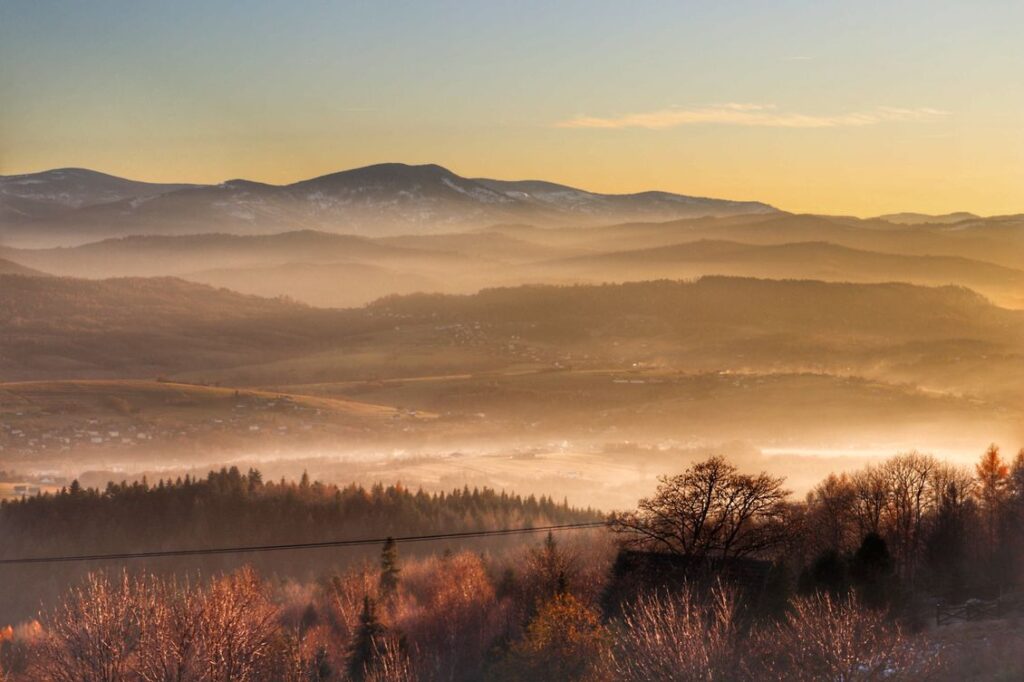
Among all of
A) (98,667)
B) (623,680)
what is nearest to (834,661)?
(623,680)

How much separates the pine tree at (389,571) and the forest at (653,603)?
24 centimetres

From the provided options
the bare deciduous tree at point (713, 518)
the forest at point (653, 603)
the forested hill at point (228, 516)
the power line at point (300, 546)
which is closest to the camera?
the forest at point (653, 603)

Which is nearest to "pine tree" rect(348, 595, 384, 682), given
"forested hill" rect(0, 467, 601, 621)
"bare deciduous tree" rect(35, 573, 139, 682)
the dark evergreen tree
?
"bare deciduous tree" rect(35, 573, 139, 682)

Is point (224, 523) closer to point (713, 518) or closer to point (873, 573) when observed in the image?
point (713, 518)

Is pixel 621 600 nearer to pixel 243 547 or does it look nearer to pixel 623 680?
pixel 623 680

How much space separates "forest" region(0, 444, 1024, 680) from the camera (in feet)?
200

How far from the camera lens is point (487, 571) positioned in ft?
416

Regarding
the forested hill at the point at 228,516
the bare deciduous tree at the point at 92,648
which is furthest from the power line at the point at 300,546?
the bare deciduous tree at the point at 92,648

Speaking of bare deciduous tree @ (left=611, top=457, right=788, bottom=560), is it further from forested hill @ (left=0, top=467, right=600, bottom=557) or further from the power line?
forested hill @ (left=0, top=467, right=600, bottom=557)

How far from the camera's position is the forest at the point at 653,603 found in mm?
61031

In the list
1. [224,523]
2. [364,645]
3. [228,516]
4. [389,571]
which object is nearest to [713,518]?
[364,645]

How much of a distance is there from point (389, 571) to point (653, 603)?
172ft

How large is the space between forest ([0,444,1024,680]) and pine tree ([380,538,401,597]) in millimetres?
239

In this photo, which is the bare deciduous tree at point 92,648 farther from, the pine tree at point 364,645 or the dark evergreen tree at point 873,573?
the dark evergreen tree at point 873,573
